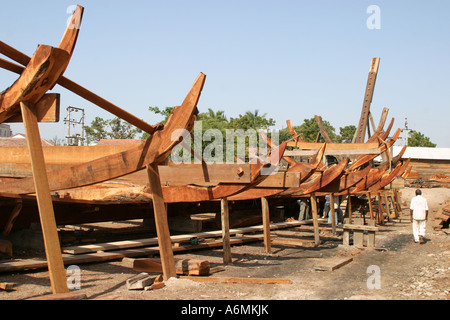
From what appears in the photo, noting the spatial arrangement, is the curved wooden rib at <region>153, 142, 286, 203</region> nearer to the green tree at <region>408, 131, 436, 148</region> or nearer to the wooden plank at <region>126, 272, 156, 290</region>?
the wooden plank at <region>126, 272, 156, 290</region>

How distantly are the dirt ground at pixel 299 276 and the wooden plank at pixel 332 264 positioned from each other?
0.10 meters

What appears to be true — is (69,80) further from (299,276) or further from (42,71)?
(299,276)

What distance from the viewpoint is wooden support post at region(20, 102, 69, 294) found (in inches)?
202

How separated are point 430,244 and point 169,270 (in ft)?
31.1

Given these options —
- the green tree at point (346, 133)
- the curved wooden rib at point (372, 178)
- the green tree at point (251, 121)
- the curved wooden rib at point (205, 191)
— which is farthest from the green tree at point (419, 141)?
the curved wooden rib at point (205, 191)

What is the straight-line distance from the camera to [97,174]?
616cm

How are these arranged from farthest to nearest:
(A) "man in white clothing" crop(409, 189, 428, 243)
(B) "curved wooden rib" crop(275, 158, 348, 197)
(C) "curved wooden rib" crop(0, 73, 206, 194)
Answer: (A) "man in white clothing" crop(409, 189, 428, 243) < (B) "curved wooden rib" crop(275, 158, 348, 197) < (C) "curved wooden rib" crop(0, 73, 206, 194)

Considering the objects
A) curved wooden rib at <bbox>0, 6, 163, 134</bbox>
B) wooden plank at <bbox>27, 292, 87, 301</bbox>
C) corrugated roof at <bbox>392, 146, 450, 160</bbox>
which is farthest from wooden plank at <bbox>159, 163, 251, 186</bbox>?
corrugated roof at <bbox>392, 146, 450, 160</bbox>

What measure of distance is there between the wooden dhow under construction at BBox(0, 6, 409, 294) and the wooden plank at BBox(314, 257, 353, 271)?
5.35 feet

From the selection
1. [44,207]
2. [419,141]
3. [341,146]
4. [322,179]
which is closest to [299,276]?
[322,179]

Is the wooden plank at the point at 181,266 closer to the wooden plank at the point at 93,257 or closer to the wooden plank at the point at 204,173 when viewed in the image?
the wooden plank at the point at 93,257

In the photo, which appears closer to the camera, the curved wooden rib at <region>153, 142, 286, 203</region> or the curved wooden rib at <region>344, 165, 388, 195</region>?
the curved wooden rib at <region>153, 142, 286, 203</region>

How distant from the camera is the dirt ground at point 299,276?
5.97 metres
